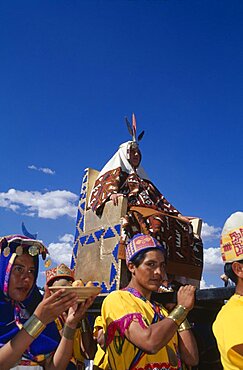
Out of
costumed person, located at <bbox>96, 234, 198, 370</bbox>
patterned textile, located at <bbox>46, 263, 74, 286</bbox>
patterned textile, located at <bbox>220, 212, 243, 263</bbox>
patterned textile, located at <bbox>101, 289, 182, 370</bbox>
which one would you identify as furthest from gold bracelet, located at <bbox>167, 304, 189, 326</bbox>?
patterned textile, located at <bbox>46, 263, 74, 286</bbox>

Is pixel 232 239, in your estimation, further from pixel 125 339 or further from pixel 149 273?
pixel 125 339

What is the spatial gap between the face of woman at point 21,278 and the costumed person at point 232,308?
104cm

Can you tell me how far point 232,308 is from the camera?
1.99 meters

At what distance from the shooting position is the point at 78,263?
7145 mm

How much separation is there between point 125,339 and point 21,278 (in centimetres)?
68

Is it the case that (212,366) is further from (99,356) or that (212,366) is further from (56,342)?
(56,342)

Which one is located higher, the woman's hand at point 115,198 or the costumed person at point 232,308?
the woman's hand at point 115,198

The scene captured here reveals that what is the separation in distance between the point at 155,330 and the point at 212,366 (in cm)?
78

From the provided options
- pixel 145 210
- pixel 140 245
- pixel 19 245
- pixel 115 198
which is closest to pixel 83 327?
pixel 140 245

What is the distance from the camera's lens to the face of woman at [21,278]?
2.33 metres

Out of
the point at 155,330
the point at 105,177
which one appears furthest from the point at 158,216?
the point at 155,330

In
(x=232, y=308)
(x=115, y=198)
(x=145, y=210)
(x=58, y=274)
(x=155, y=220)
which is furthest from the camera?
(x=115, y=198)

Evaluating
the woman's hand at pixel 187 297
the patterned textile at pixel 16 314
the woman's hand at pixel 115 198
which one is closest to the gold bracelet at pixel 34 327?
the patterned textile at pixel 16 314

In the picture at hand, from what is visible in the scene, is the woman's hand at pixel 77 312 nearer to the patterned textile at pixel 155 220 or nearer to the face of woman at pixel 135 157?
the patterned textile at pixel 155 220
